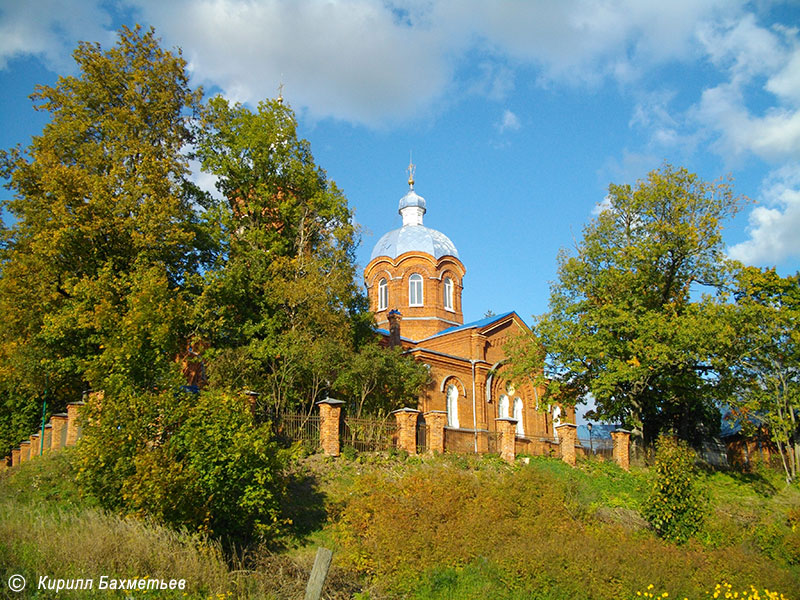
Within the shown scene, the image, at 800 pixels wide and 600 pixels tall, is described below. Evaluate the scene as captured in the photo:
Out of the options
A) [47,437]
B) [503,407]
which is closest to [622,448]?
[503,407]

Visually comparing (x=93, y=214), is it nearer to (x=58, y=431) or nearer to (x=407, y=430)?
(x=58, y=431)

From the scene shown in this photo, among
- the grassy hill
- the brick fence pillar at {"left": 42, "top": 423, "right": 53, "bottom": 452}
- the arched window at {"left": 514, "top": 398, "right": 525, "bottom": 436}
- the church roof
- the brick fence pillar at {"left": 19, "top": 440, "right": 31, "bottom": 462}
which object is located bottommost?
the grassy hill

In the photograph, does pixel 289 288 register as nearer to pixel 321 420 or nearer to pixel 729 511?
pixel 321 420

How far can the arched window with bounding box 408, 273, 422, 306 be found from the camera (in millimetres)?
30844

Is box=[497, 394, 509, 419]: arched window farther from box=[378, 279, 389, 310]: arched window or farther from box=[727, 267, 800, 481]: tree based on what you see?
box=[727, 267, 800, 481]: tree

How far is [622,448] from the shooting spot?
21.3 m

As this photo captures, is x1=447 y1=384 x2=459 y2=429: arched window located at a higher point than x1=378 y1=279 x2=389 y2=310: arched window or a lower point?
lower

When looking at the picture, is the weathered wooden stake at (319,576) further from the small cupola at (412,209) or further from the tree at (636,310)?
the small cupola at (412,209)

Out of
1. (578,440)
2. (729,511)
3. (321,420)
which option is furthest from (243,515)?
(578,440)

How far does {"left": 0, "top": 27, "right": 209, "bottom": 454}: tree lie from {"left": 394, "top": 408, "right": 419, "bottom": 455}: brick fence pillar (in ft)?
20.3

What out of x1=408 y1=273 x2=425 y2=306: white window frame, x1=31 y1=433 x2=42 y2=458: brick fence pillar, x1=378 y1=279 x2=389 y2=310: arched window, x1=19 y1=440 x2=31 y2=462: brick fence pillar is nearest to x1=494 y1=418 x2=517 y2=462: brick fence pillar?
x1=408 y1=273 x2=425 y2=306: white window frame

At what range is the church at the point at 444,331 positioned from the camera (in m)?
25.7

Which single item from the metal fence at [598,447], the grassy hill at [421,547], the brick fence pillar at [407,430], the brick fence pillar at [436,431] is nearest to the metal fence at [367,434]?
the brick fence pillar at [407,430]

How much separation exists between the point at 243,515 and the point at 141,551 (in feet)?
7.79
